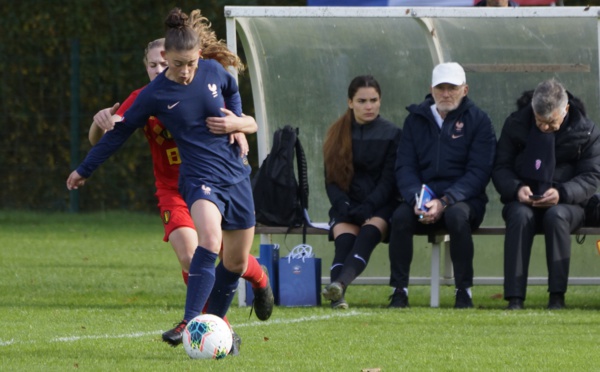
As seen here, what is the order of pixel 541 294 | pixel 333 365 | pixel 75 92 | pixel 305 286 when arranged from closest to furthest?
pixel 333 365
pixel 305 286
pixel 541 294
pixel 75 92

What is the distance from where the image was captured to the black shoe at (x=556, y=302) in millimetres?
9547

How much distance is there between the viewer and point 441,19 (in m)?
11.3

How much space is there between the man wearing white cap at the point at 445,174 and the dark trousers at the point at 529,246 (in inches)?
12.2

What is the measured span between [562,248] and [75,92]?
10.9m

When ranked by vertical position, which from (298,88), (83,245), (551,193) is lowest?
(83,245)

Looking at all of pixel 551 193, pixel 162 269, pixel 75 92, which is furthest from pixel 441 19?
pixel 75 92

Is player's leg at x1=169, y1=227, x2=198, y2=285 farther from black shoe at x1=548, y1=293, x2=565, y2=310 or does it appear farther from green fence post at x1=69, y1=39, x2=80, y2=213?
green fence post at x1=69, y1=39, x2=80, y2=213

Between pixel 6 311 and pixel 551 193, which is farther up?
pixel 551 193

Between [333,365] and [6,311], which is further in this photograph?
[6,311]

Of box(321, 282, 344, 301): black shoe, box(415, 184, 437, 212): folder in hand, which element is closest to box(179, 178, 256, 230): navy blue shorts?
box(321, 282, 344, 301): black shoe

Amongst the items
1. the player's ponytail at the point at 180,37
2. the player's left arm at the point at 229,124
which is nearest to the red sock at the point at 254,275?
the player's left arm at the point at 229,124

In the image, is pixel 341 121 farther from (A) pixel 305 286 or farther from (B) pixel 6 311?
(B) pixel 6 311

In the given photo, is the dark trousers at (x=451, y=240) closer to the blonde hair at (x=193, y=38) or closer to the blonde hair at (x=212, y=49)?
the blonde hair at (x=193, y=38)

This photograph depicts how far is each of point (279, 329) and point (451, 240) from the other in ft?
6.51
